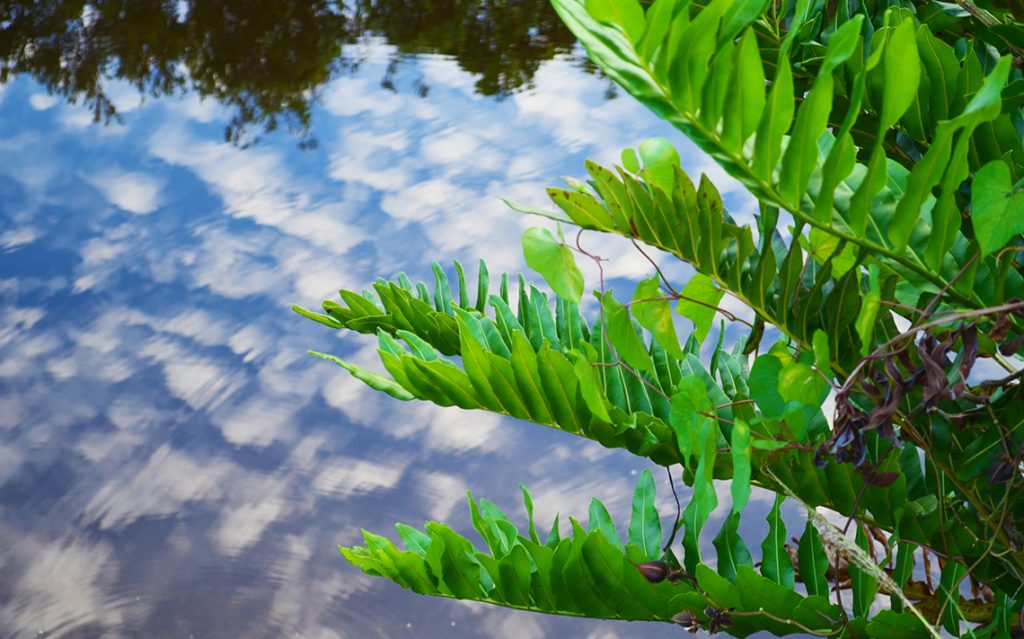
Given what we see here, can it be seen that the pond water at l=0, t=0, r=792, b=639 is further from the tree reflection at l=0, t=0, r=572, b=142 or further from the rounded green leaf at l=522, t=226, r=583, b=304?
the rounded green leaf at l=522, t=226, r=583, b=304

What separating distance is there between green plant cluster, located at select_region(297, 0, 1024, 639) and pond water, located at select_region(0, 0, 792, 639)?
64 centimetres

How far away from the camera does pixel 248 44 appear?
3.29 meters

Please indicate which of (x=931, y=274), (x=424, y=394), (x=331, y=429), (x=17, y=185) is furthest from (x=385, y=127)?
(x=931, y=274)

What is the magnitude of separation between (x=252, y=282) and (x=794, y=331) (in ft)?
5.42

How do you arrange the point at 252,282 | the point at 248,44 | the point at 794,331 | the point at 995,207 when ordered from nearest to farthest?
the point at 995,207 → the point at 794,331 → the point at 252,282 → the point at 248,44

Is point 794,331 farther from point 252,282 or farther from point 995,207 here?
point 252,282

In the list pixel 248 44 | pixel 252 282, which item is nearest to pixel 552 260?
pixel 252 282

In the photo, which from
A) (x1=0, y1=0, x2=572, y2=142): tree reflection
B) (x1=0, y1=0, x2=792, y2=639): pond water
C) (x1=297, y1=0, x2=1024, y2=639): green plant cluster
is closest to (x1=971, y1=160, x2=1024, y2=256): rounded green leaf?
(x1=297, y1=0, x2=1024, y2=639): green plant cluster

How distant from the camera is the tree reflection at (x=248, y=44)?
3004mm

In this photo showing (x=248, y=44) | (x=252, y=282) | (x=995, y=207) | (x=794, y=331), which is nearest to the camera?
(x=995, y=207)

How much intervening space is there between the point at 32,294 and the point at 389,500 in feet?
3.34

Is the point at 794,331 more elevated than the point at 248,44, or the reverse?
the point at 794,331

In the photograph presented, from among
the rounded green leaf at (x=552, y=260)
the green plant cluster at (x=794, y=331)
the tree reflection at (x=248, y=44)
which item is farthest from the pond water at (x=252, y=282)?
the rounded green leaf at (x=552, y=260)

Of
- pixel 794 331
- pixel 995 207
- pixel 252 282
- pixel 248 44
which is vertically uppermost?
pixel 995 207
